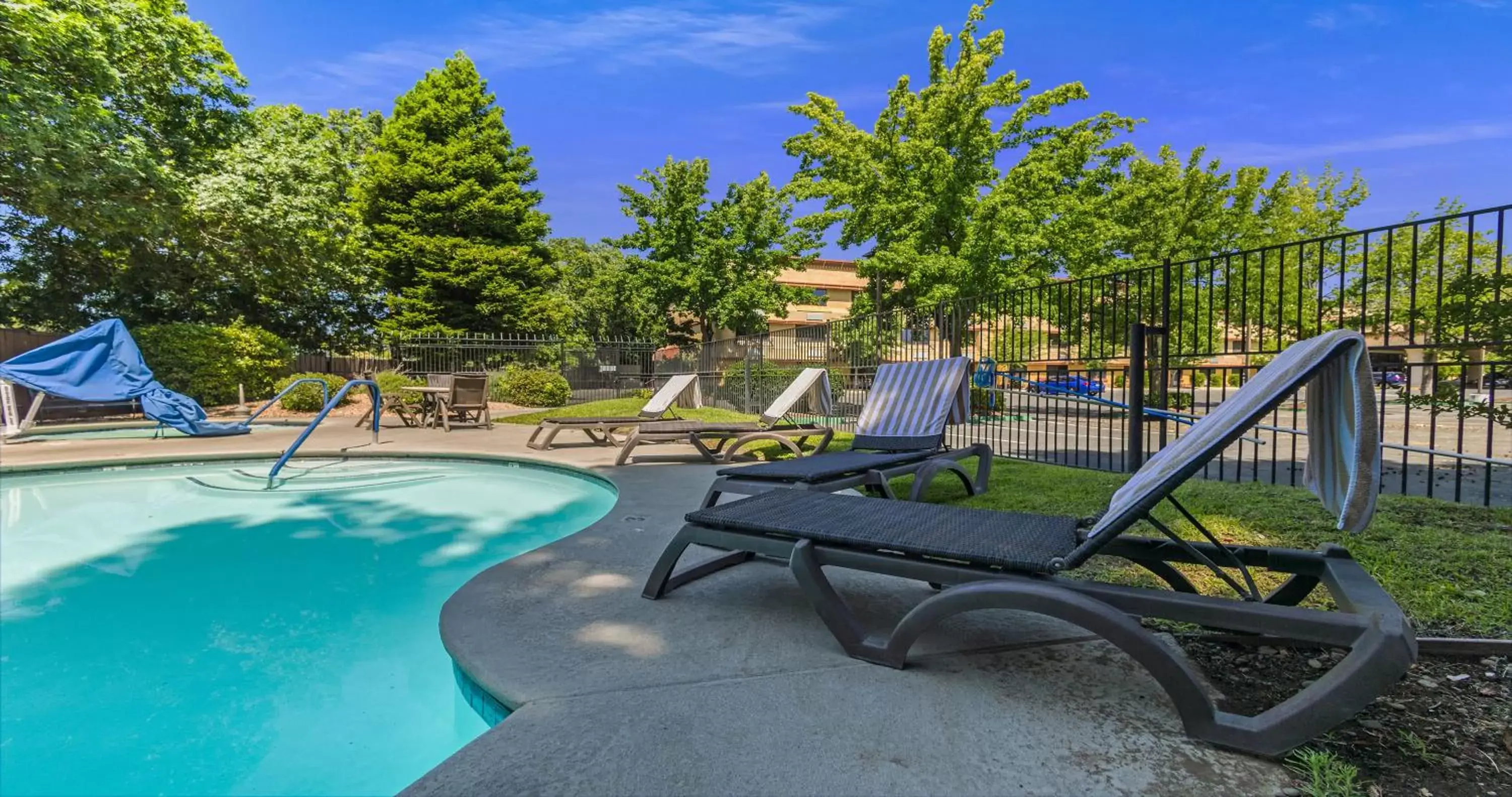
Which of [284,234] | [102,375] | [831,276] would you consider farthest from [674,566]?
[831,276]

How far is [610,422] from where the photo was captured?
9547 millimetres

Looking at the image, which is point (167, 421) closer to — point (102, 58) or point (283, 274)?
point (102, 58)

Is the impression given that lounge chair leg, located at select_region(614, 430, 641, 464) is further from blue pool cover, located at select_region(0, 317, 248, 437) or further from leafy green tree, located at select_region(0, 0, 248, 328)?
leafy green tree, located at select_region(0, 0, 248, 328)

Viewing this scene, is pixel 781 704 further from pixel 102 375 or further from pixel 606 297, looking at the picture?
pixel 606 297

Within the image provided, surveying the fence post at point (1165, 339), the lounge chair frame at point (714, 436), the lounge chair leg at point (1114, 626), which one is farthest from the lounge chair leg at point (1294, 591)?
the lounge chair frame at point (714, 436)

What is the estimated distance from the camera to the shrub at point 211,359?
50.4ft

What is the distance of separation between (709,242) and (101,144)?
60.0 ft

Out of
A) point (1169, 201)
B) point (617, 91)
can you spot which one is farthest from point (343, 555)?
point (1169, 201)

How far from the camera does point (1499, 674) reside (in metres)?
2.13

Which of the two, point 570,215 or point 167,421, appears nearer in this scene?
point 167,421

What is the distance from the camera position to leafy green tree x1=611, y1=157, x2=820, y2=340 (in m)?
27.2

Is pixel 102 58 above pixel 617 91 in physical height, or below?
above

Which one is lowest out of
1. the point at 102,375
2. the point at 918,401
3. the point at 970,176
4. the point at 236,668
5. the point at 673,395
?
the point at 236,668

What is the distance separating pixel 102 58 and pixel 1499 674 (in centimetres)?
2002
